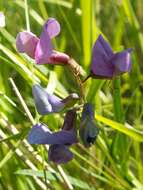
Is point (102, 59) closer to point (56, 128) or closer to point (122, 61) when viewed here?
point (122, 61)

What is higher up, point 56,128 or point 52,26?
point 52,26

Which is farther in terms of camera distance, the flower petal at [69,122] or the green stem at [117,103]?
the green stem at [117,103]

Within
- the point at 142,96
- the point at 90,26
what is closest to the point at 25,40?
the point at 90,26

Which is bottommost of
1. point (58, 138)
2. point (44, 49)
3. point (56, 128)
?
point (56, 128)

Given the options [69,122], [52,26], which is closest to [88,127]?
[69,122]

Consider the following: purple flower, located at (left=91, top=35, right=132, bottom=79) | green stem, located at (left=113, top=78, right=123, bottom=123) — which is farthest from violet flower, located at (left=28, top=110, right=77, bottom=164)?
green stem, located at (left=113, top=78, right=123, bottom=123)

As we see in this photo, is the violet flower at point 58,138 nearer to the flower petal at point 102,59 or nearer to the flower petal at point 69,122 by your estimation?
the flower petal at point 69,122

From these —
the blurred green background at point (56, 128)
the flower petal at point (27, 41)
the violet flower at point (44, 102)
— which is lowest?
the blurred green background at point (56, 128)

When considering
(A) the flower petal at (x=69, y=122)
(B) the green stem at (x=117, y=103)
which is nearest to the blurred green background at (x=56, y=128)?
(B) the green stem at (x=117, y=103)
